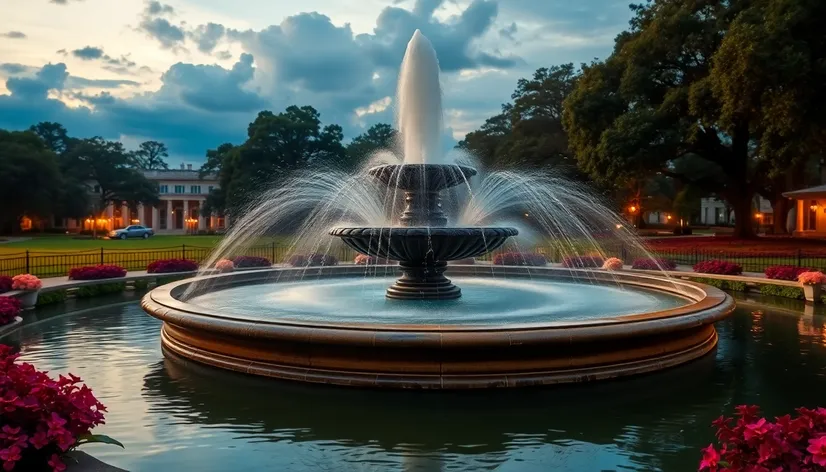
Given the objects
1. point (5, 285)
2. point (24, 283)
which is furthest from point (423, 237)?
point (5, 285)

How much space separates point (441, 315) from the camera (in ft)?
37.9

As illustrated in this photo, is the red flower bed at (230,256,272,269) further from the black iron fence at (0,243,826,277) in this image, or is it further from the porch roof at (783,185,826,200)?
the porch roof at (783,185,826,200)

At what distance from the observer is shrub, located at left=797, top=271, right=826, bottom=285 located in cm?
1791

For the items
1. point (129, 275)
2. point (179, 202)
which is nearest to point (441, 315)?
point (129, 275)

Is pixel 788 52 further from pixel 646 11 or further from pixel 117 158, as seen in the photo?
pixel 117 158

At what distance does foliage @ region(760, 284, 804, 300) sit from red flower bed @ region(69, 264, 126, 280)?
2040 centimetres

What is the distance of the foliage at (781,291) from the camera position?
19.0 meters

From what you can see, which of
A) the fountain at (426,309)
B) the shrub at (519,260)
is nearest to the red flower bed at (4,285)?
the fountain at (426,309)

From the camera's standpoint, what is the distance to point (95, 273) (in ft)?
67.9

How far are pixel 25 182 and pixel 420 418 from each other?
247ft

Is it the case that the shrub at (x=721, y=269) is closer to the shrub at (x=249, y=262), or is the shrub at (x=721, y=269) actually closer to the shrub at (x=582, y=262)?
the shrub at (x=582, y=262)

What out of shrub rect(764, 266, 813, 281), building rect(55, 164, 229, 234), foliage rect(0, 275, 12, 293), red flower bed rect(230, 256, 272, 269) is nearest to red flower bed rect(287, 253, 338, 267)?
red flower bed rect(230, 256, 272, 269)

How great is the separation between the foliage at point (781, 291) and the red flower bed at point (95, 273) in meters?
20.4

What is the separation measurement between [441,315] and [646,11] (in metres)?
40.1
